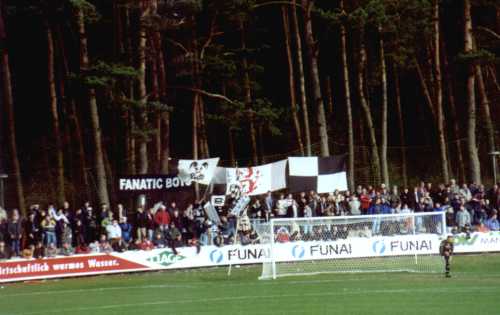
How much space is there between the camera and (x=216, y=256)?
96.0 ft

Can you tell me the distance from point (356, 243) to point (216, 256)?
4931 mm

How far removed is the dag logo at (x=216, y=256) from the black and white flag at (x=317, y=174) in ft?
18.9

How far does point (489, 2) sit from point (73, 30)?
2233cm

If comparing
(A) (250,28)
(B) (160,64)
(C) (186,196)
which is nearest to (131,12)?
(B) (160,64)

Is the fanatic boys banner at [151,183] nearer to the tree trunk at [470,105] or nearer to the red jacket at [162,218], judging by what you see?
the red jacket at [162,218]

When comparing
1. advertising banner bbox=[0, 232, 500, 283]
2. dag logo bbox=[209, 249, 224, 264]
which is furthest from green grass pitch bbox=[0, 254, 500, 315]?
dag logo bbox=[209, 249, 224, 264]

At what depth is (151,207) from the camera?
32.0 m

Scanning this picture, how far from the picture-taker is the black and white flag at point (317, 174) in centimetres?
3366

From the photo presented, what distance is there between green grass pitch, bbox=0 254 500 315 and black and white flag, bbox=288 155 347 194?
7391 millimetres

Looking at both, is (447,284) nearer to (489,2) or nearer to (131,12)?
(489,2)

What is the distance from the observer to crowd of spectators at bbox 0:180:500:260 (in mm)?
28688

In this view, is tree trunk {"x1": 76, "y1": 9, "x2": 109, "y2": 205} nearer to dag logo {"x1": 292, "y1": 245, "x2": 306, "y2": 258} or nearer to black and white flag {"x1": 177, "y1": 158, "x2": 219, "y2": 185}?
black and white flag {"x1": 177, "y1": 158, "x2": 219, "y2": 185}

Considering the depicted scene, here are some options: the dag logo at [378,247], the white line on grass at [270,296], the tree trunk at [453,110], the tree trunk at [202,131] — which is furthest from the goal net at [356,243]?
the tree trunk at [453,110]

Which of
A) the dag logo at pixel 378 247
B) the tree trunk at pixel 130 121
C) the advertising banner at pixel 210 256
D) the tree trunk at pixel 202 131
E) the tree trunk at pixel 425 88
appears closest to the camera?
the advertising banner at pixel 210 256
